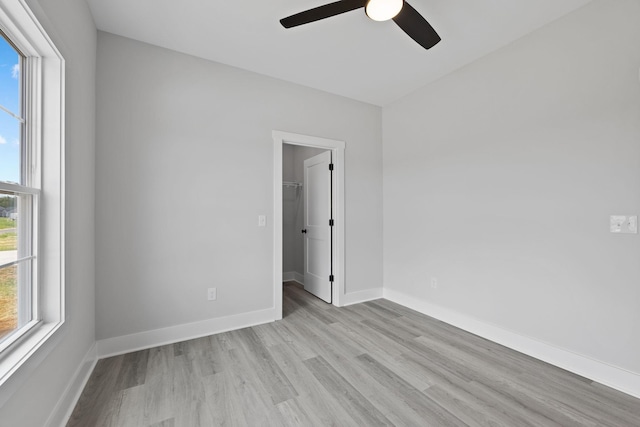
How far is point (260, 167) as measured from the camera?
3.00 meters

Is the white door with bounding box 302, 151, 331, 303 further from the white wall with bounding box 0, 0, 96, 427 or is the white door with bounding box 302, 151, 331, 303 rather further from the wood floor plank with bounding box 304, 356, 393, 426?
the white wall with bounding box 0, 0, 96, 427

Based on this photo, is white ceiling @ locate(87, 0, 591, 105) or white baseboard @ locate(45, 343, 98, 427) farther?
white ceiling @ locate(87, 0, 591, 105)

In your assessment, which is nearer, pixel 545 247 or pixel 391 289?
pixel 545 247

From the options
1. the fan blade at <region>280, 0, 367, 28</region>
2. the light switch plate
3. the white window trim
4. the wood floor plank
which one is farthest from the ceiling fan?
the wood floor plank

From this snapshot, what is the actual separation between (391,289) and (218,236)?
2.44 metres

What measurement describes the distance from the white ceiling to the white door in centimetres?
123

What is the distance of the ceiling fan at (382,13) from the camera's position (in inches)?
59.6

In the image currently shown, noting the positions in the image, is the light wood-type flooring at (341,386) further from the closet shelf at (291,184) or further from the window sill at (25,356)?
the closet shelf at (291,184)

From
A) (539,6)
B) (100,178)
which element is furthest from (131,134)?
(539,6)

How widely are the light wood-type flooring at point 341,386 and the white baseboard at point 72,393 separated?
5 cm

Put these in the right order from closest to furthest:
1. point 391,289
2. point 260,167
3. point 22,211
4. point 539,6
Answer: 1. point 22,211
2. point 539,6
3. point 260,167
4. point 391,289

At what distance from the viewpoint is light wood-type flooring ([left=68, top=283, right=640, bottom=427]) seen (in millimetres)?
1620

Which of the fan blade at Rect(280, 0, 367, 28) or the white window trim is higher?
the fan blade at Rect(280, 0, 367, 28)

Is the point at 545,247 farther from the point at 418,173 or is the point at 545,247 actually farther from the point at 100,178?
the point at 100,178
